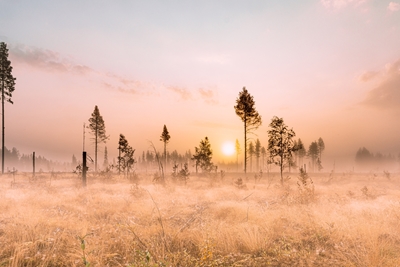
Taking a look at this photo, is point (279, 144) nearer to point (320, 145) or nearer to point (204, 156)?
point (204, 156)

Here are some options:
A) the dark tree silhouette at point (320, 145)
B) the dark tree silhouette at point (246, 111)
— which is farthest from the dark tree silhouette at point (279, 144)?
the dark tree silhouette at point (320, 145)

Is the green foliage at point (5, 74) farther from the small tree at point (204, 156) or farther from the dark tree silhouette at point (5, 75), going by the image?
the small tree at point (204, 156)

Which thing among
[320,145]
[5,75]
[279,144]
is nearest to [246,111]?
[279,144]

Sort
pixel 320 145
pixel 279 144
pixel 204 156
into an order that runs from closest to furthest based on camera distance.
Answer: pixel 279 144
pixel 204 156
pixel 320 145

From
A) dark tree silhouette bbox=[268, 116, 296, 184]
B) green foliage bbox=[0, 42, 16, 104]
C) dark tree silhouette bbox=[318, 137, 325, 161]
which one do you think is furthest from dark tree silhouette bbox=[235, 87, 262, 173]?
dark tree silhouette bbox=[318, 137, 325, 161]

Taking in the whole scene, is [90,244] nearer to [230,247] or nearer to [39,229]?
[39,229]

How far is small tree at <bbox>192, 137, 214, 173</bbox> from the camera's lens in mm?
44797

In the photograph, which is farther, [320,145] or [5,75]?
[320,145]

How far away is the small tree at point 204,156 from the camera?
147 feet

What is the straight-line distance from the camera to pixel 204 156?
45.0m

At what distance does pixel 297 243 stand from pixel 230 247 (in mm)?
1698

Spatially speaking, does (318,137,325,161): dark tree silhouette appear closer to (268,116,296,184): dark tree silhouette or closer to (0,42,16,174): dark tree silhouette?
(268,116,296,184): dark tree silhouette

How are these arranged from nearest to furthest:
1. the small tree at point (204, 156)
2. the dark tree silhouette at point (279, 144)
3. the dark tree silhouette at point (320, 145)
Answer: the dark tree silhouette at point (279, 144) < the small tree at point (204, 156) < the dark tree silhouette at point (320, 145)

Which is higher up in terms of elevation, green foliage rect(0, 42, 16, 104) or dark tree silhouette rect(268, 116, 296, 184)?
green foliage rect(0, 42, 16, 104)
